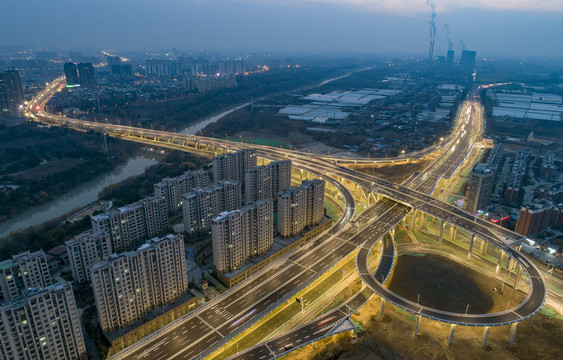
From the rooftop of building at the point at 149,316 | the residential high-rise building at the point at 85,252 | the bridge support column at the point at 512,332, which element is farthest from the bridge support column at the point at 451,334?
the residential high-rise building at the point at 85,252

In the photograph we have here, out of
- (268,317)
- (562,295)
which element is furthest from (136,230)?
(562,295)

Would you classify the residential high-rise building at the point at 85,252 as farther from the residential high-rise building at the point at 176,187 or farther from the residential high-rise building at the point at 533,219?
the residential high-rise building at the point at 533,219

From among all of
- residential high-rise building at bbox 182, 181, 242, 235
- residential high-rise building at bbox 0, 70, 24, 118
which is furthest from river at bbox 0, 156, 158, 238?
residential high-rise building at bbox 0, 70, 24, 118

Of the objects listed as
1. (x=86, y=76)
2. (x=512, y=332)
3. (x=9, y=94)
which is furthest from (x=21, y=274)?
(x=86, y=76)

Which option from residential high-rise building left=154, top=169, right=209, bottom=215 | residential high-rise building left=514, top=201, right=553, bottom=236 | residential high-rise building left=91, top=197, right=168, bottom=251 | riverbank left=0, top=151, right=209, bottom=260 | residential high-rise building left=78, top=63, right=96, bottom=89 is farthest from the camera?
residential high-rise building left=78, top=63, right=96, bottom=89

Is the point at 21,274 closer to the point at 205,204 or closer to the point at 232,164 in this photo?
the point at 205,204

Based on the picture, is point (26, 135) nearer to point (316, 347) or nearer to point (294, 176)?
point (294, 176)

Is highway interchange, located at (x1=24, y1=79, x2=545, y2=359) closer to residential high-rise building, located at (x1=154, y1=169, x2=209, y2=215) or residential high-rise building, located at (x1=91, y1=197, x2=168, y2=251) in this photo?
residential high-rise building, located at (x1=91, y1=197, x2=168, y2=251)
